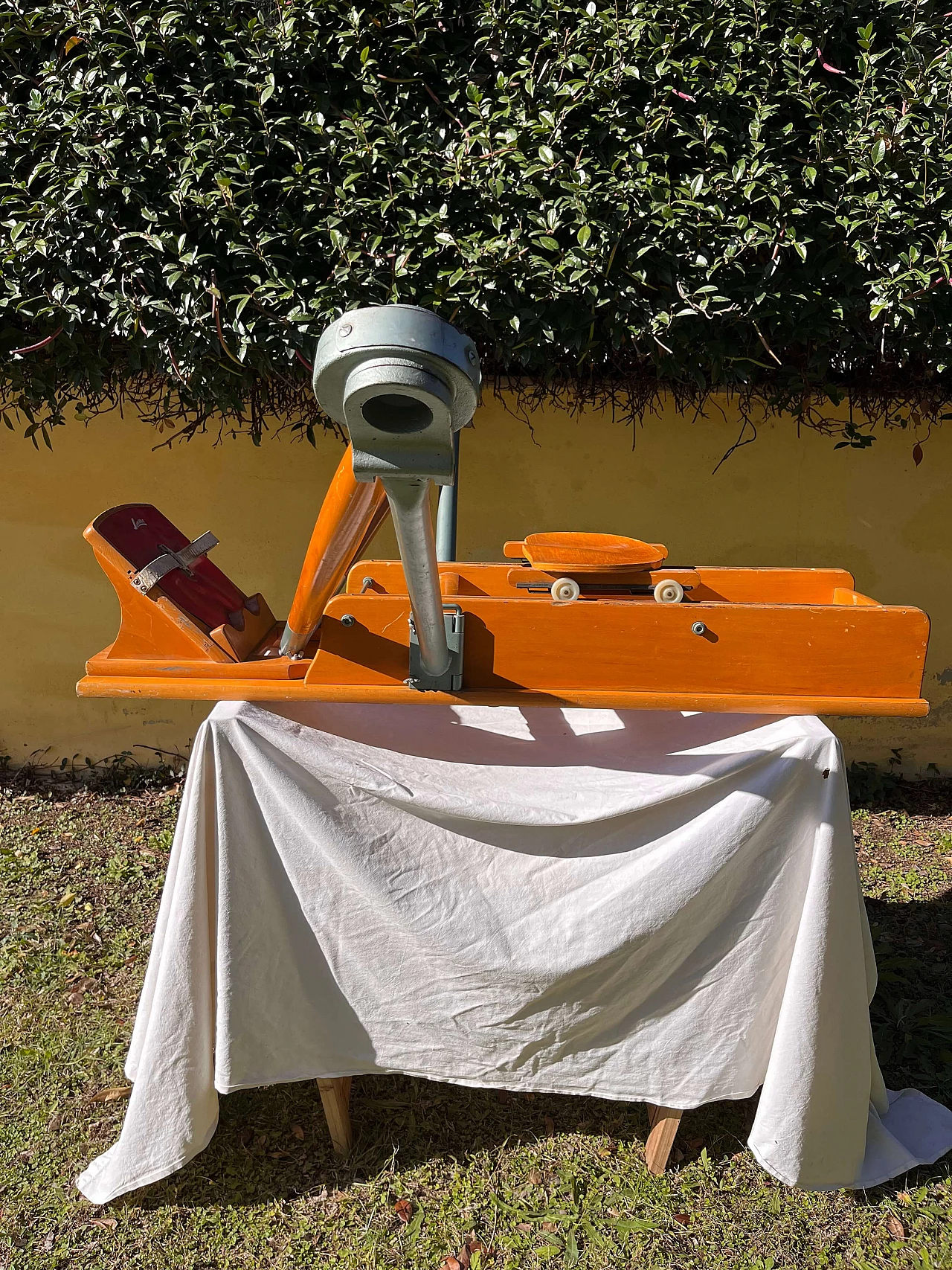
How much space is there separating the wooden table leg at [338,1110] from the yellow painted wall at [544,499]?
2.44 meters

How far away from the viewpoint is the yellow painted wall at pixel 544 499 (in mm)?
4234

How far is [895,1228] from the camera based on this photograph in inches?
90.4

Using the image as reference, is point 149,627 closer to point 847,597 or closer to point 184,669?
point 184,669

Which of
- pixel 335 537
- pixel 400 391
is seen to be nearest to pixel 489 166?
pixel 335 537

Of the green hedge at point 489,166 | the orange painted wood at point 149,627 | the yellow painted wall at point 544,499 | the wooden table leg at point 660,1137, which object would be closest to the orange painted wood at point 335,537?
the orange painted wood at point 149,627

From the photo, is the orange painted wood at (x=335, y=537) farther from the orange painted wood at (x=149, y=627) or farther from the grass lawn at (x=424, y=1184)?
the grass lawn at (x=424, y=1184)

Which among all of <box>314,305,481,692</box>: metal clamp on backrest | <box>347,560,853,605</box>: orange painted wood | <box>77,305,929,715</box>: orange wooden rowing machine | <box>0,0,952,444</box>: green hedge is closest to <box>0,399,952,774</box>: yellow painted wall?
<box>0,0,952,444</box>: green hedge

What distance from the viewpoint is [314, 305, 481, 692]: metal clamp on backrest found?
121 centimetres

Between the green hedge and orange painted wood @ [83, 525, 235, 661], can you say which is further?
the green hedge

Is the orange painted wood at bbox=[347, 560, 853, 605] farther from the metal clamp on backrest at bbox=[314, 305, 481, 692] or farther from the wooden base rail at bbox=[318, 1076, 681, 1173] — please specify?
the wooden base rail at bbox=[318, 1076, 681, 1173]

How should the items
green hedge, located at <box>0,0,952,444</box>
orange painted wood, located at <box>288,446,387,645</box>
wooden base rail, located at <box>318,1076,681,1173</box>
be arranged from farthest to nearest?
green hedge, located at <box>0,0,952,444</box> < wooden base rail, located at <box>318,1076,681,1173</box> < orange painted wood, located at <box>288,446,387,645</box>

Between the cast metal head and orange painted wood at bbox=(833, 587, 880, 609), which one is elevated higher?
the cast metal head

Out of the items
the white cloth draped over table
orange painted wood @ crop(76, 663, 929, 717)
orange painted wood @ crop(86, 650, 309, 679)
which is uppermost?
orange painted wood @ crop(86, 650, 309, 679)

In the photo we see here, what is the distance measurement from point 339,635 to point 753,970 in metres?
1.23
